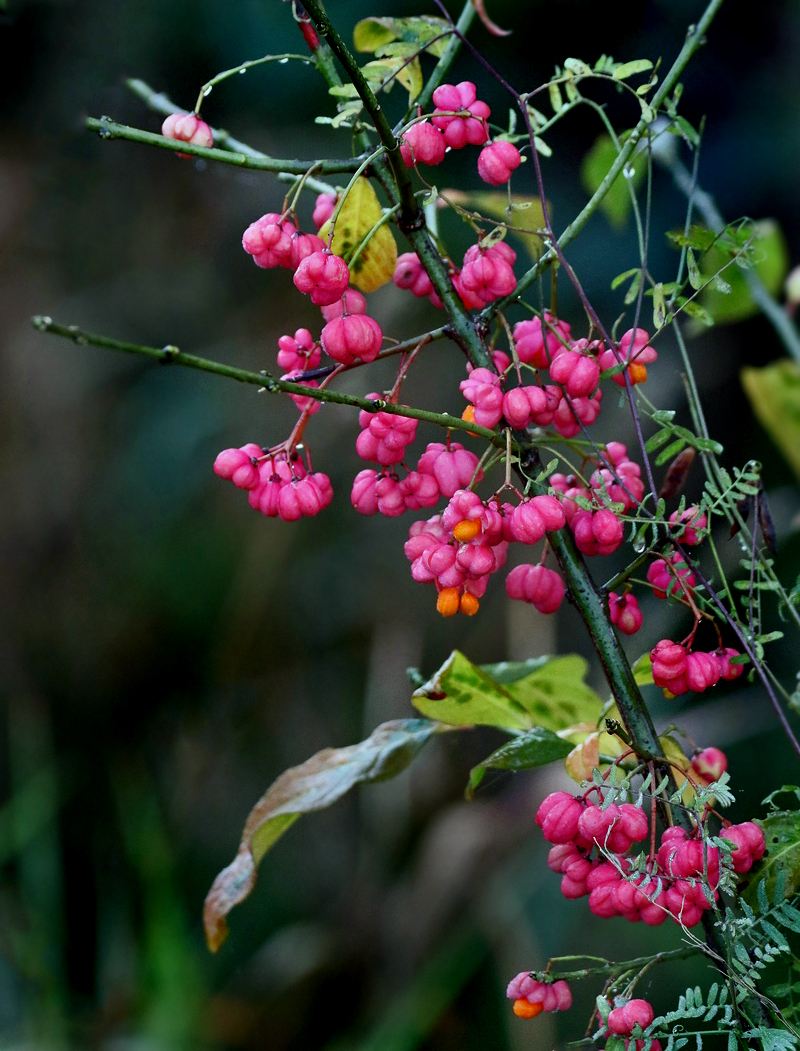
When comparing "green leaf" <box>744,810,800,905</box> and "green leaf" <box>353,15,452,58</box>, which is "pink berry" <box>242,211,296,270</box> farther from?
"green leaf" <box>744,810,800,905</box>

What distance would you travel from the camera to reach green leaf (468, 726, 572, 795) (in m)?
0.48

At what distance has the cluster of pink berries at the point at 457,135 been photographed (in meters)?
0.43

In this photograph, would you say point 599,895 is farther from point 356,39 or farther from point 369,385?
point 369,385

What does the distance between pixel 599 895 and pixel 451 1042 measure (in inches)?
51.4

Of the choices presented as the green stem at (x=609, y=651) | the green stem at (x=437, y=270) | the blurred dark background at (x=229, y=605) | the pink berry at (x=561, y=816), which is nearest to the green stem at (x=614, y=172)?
the green stem at (x=437, y=270)

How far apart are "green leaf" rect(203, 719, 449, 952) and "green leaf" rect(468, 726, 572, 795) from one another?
0.07 metres

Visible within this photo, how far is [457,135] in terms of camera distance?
45 centimetres

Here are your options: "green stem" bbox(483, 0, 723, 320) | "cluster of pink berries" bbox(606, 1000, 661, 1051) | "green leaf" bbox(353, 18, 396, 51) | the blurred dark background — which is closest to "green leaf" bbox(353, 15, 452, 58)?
"green leaf" bbox(353, 18, 396, 51)

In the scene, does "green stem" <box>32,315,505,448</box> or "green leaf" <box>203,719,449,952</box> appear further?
"green leaf" <box>203,719,449,952</box>

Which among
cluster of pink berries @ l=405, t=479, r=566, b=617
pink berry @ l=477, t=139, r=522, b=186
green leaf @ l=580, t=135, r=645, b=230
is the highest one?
green leaf @ l=580, t=135, r=645, b=230

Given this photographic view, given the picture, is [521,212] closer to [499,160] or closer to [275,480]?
[499,160]

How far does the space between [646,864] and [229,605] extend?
1.42 metres

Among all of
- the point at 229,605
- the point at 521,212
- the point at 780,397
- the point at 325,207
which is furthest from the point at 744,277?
the point at 229,605

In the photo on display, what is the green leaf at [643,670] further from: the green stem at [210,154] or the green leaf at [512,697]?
the green stem at [210,154]
